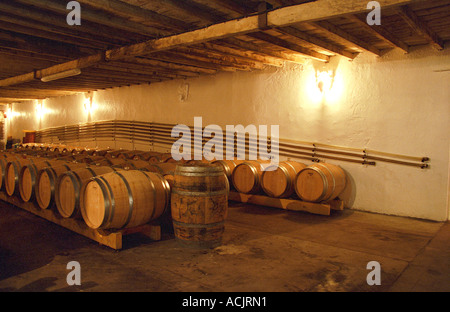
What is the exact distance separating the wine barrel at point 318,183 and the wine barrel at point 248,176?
0.84m

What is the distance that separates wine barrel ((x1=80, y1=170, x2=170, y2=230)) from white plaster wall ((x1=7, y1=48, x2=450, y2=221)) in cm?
400

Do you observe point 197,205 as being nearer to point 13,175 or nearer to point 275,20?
point 275,20

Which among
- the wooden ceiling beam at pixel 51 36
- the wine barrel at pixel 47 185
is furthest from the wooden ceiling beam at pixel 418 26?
the wine barrel at pixel 47 185

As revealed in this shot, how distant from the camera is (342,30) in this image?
5.19 m

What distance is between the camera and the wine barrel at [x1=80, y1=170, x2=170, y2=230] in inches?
151

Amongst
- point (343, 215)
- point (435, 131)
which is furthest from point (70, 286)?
point (435, 131)

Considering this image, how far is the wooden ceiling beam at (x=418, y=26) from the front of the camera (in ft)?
13.5

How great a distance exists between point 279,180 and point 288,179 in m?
0.17

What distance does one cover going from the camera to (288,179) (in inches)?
249

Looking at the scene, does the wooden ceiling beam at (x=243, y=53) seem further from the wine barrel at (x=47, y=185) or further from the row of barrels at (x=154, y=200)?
the wine barrel at (x=47, y=185)

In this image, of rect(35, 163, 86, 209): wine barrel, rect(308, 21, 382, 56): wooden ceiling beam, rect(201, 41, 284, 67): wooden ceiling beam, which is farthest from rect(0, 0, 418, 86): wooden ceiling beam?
rect(35, 163, 86, 209): wine barrel

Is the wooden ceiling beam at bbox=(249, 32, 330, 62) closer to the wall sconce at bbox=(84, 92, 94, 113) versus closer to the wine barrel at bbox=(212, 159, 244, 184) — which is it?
the wine barrel at bbox=(212, 159, 244, 184)

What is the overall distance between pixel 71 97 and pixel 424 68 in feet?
45.1

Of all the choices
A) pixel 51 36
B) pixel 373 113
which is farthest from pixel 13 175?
pixel 373 113
